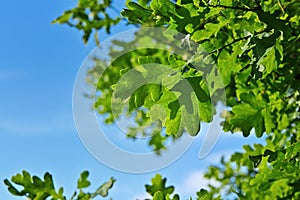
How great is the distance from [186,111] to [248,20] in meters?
0.50

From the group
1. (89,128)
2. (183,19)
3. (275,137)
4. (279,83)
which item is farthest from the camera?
(275,137)

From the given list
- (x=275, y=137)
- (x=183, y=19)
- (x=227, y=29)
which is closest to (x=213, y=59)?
(x=183, y=19)

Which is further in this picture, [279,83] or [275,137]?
[275,137]

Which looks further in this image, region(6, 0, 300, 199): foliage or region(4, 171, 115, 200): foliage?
region(4, 171, 115, 200): foliage

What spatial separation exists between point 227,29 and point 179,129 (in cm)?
80

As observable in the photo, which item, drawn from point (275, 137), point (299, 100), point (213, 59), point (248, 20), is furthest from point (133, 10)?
point (275, 137)

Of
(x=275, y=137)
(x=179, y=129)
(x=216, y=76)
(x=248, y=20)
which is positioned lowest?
(x=179, y=129)

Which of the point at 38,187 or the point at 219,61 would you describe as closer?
the point at 219,61

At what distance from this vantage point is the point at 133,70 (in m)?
1.92

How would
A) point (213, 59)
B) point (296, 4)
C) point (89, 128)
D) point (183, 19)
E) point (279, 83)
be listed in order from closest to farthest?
point (183, 19)
point (213, 59)
point (296, 4)
point (89, 128)
point (279, 83)

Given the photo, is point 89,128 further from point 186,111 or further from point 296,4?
point 296,4

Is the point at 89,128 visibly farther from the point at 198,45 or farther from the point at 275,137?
the point at 275,137

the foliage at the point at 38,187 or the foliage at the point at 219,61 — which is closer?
the foliage at the point at 219,61

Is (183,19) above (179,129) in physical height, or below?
above
